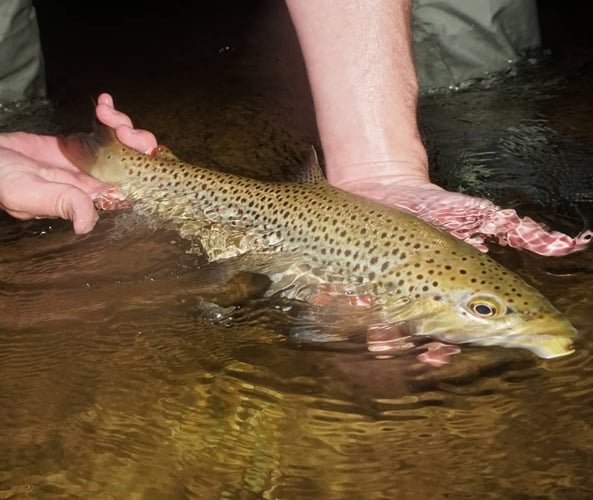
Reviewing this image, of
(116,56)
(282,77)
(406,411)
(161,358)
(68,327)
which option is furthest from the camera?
(116,56)

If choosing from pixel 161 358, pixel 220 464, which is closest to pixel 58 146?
pixel 161 358

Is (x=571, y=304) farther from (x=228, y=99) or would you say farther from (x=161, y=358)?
(x=228, y=99)

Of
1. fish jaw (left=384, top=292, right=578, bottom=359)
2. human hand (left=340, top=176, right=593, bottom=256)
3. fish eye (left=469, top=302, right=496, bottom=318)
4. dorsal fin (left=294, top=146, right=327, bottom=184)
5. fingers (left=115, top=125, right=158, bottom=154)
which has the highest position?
fingers (left=115, top=125, right=158, bottom=154)

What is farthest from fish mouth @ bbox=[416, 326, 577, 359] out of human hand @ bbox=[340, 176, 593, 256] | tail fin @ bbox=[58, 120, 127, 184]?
tail fin @ bbox=[58, 120, 127, 184]

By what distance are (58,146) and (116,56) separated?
8.62 ft

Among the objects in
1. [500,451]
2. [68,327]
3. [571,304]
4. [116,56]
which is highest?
[116,56]

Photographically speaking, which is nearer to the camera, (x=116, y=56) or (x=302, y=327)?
(x=302, y=327)

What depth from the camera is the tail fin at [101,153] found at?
3209 mm

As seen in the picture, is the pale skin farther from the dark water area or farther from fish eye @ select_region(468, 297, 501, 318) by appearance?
fish eye @ select_region(468, 297, 501, 318)

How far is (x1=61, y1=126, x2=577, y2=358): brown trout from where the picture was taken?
2.26 metres

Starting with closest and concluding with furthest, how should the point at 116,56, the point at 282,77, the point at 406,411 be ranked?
the point at 406,411 < the point at 282,77 < the point at 116,56

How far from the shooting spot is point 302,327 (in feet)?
8.22

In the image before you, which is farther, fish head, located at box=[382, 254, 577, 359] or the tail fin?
the tail fin

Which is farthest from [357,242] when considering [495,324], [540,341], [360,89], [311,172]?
[360,89]
